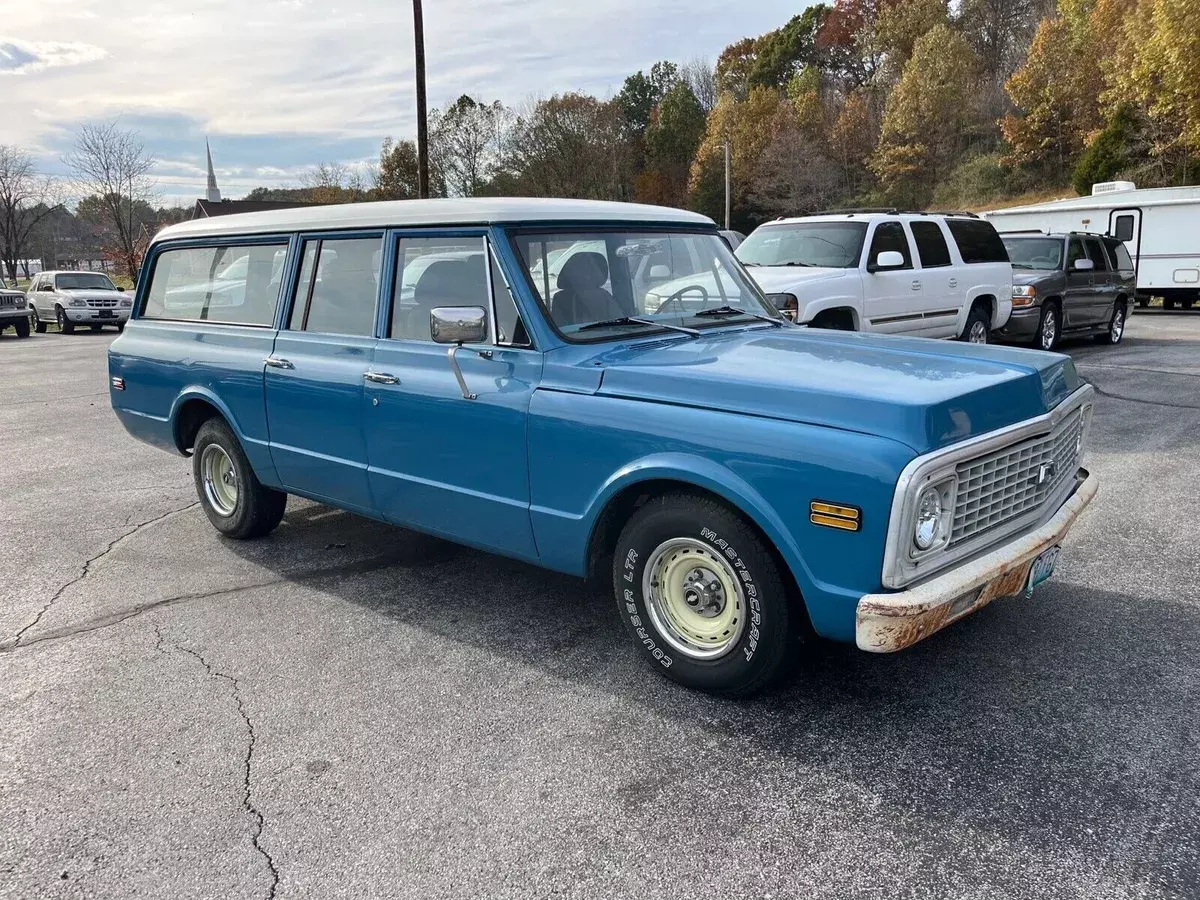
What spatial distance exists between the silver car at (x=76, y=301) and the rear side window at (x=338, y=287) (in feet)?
75.2

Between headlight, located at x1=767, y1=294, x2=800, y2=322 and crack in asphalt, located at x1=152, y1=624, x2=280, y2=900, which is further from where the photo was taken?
headlight, located at x1=767, y1=294, x2=800, y2=322

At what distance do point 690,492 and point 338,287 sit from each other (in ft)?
8.13

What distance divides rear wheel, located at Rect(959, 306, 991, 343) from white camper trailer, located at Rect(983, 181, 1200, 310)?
33.7ft

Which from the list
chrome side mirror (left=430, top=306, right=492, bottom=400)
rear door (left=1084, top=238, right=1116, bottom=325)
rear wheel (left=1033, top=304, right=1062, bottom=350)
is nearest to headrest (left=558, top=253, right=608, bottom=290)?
chrome side mirror (left=430, top=306, right=492, bottom=400)

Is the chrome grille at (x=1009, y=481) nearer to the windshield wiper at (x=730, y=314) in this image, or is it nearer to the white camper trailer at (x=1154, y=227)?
the windshield wiper at (x=730, y=314)

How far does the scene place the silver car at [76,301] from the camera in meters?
25.5

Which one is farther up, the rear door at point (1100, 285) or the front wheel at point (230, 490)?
the rear door at point (1100, 285)

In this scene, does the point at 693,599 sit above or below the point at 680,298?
below

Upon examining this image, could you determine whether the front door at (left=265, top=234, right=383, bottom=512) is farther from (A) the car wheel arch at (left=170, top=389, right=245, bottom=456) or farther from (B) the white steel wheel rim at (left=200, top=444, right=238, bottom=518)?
(B) the white steel wheel rim at (left=200, top=444, right=238, bottom=518)

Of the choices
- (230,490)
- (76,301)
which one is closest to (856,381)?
(230,490)

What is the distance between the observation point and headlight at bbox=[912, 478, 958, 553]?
2.98 m

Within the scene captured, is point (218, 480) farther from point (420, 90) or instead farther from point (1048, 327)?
point (420, 90)

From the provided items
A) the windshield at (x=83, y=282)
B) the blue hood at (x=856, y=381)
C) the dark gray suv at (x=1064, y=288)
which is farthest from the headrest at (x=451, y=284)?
the windshield at (x=83, y=282)

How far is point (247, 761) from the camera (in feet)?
10.8
